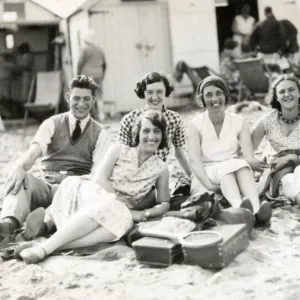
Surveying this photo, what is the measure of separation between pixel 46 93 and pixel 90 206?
30.3 feet

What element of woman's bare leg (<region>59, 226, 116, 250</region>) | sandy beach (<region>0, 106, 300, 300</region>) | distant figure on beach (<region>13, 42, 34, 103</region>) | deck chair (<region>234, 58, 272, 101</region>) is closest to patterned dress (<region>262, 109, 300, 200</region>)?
sandy beach (<region>0, 106, 300, 300</region>)

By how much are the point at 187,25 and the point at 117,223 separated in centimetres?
1016

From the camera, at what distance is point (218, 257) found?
2.83 meters

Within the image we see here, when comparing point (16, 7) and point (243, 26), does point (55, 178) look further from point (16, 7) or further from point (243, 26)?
point (243, 26)

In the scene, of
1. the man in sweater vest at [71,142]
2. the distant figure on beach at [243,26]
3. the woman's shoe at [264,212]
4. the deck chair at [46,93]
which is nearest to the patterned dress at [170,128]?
the man in sweater vest at [71,142]

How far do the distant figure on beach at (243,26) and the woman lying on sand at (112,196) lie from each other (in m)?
9.81

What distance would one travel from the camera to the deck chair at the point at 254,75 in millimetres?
10672

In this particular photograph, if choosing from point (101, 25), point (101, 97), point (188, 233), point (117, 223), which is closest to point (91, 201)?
point (117, 223)

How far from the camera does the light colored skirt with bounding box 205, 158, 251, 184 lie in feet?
12.5

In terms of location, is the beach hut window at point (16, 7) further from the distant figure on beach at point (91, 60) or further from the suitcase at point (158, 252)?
the suitcase at point (158, 252)

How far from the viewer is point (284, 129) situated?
442 centimetres

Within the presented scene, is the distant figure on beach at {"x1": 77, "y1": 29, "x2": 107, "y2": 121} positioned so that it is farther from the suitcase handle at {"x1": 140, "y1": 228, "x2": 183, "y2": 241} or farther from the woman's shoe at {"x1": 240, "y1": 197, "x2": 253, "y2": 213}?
the suitcase handle at {"x1": 140, "y1": 228, "x2": 183, "y2": 241}

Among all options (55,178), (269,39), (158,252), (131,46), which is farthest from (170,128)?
(269,39)

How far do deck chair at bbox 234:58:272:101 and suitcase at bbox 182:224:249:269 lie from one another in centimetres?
800
